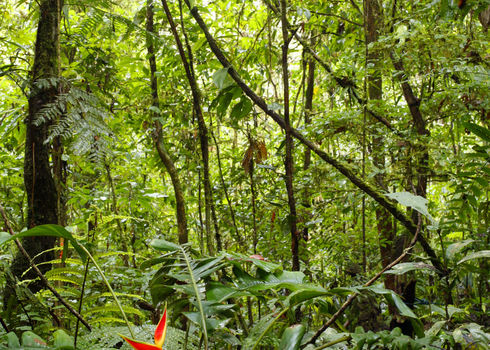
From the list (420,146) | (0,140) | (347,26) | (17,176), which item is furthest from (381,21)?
(17,176)

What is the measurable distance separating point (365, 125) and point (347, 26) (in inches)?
44.5

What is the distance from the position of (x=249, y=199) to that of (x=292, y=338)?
2202mm

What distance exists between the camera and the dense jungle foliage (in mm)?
967

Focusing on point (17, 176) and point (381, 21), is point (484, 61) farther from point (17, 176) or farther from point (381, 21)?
point (17, 176)

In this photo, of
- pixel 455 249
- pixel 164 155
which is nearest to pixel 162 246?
pixel 455 249

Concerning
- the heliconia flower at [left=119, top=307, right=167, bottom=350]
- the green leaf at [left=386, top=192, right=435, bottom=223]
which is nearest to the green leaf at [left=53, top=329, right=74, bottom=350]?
the heliconia flower at [left=119, top=307, right=167, bottom=350]

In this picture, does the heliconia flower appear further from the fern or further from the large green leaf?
the fern

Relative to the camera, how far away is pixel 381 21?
2.53 m

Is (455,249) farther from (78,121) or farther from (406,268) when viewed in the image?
(78,121)

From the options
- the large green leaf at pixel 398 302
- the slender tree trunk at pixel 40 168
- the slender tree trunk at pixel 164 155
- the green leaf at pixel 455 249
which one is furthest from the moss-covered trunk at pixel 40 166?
the green leaf at pixel 455 249

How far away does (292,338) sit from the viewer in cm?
80

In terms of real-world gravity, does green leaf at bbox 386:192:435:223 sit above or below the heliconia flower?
above

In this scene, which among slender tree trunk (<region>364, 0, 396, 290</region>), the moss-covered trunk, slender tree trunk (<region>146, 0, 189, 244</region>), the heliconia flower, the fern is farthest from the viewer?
slender tree trunk (<region>364, 0, 396, 290</region>)

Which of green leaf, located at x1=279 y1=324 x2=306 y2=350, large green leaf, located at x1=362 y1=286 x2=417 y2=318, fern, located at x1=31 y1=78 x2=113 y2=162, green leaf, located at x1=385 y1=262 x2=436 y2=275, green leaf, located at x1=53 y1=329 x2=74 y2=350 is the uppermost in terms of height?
fern, located at x1=31 y1=78 x2=113 y2=162
